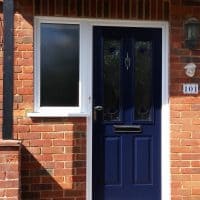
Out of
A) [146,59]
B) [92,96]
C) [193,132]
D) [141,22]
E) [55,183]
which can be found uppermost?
[141,22]

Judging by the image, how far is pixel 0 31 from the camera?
6.09 meters

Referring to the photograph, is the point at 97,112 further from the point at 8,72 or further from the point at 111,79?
the point at 8,72

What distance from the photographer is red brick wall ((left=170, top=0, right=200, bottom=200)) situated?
639 centimetres

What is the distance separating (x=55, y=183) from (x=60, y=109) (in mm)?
919

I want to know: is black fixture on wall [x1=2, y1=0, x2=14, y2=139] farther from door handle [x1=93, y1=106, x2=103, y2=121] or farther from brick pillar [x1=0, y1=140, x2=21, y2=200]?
door handle [x1=93, y1=106, x2=103, y2=121]

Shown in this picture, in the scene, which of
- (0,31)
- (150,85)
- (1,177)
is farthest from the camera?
(150,85)

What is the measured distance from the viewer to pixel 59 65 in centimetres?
636

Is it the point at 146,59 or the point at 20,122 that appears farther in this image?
the point at 146,59

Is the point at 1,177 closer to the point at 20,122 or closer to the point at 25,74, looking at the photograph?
the point at 20,122

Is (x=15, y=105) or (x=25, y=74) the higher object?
(x=25, y=74)

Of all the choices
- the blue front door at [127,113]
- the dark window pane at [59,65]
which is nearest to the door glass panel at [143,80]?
the blue front door at [127,113]

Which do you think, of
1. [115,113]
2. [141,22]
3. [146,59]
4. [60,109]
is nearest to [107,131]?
[115,113]

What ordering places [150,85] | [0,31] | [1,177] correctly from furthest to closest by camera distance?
[150,85], [0,31], [1,177]

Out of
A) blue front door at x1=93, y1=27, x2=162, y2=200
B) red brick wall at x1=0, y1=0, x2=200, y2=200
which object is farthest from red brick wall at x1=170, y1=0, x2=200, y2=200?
blue front door at x1=93, y1=27, x2=162, y2=200
